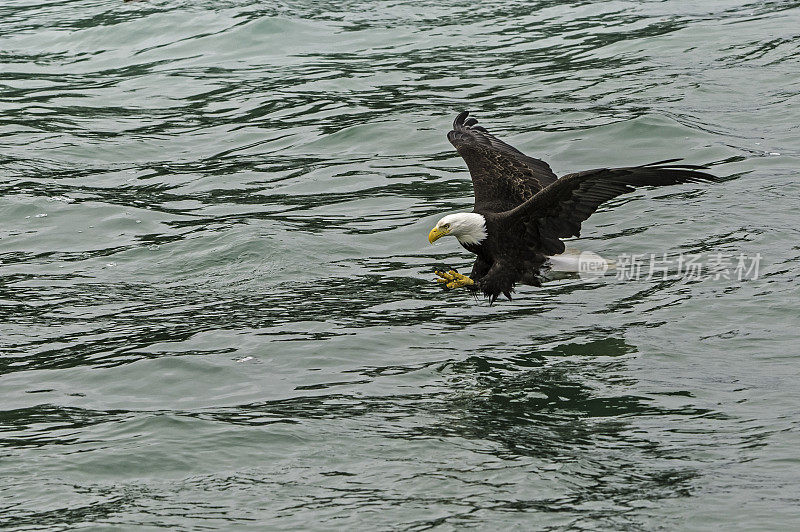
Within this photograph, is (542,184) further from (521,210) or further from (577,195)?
(577,195)

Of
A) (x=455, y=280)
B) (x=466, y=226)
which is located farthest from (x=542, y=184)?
(x=455, y=280)

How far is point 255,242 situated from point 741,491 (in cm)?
500

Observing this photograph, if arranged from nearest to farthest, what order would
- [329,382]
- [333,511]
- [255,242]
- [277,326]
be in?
1. [333,511]
2. [329,382]
3. [277,326]
4. [255,242]

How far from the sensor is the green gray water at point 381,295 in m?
5.78

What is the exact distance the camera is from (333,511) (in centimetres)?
550

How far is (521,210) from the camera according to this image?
7.69 metres

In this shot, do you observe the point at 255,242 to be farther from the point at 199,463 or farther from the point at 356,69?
the point at 356,69


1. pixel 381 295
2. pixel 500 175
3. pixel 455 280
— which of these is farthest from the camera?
pixel 500 175

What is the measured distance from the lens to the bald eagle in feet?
23.5

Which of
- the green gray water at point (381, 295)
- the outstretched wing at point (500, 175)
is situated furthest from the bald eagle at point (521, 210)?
the green gray water at point (381, 295)

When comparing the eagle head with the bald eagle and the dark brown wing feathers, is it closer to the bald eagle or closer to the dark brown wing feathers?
the bald eagle

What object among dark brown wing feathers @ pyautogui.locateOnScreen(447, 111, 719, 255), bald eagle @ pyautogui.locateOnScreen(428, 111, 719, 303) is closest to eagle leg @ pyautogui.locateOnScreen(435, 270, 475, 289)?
bald eagle @ pyautogui.locateOnScreen(428, 111, 719, 303)

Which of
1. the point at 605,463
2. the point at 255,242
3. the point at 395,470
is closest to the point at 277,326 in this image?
the point at 255,242

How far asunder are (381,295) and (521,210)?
1.46m
